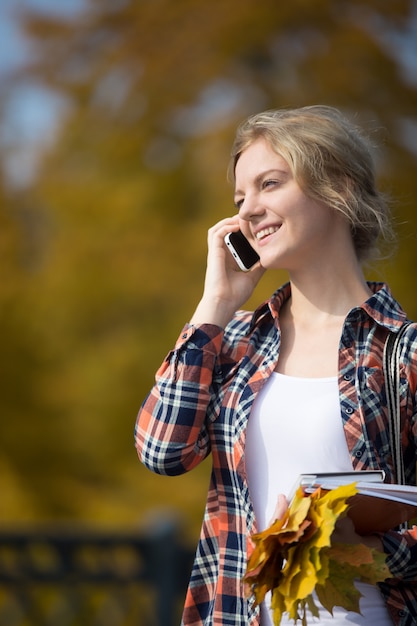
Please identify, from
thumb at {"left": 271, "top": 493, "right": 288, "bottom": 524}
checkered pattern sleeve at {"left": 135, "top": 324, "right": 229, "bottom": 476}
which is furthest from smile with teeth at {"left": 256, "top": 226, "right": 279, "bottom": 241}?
thumb at {"left": 271, "top": 493, "right": 288, "bottom": 524}

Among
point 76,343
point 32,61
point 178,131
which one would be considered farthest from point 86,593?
point 32,61

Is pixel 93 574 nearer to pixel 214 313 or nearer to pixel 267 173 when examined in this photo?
pixel 214 313

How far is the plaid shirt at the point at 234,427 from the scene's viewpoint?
2.17 m

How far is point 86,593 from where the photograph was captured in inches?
271

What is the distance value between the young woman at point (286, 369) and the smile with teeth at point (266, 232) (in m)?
0.01

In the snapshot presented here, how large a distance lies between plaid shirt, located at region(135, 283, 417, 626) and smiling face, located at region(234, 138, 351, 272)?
166mm

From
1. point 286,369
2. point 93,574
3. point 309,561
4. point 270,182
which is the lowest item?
point 93,574

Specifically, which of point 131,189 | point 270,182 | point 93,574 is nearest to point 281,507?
point 270,182

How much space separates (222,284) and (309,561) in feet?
2.65

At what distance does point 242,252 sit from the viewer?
254cm

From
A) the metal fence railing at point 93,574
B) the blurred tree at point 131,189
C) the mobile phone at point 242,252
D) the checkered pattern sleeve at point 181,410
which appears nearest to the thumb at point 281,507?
the checkered pattern sleeve at point 181,410

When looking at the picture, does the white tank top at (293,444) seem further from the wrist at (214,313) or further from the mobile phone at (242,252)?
the mobile phone at (242,252)

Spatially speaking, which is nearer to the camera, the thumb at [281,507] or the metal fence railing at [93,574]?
the thumb at [281,507]

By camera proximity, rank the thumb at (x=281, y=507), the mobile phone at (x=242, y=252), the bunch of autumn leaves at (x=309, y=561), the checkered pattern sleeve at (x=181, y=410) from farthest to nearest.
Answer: the mobile phone at (x=242, y=252) → the checkered pattern sleeve at (x=181, y=410) → the thumb at (x=281, y=507) → the bunch of autumn leaves at (x=309, y=561)
